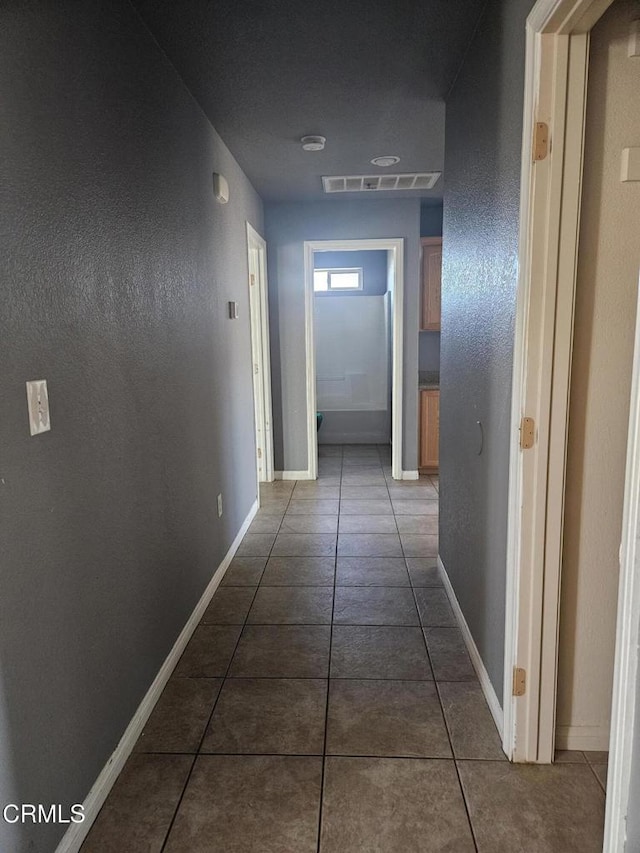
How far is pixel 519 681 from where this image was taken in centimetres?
161

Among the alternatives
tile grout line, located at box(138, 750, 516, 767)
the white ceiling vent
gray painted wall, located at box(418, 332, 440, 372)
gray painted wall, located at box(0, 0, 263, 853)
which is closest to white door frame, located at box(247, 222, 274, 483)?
the white ceiling vent

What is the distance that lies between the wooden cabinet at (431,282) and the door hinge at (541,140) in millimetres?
3511

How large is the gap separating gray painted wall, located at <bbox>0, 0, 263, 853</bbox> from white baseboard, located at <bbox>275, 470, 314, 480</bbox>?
2.46 meters

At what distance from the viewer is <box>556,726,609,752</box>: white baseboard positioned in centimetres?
168

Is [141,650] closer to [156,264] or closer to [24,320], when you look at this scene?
[24,320]

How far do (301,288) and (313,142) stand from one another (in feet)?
5.71

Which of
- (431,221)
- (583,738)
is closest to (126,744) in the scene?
(583,738)

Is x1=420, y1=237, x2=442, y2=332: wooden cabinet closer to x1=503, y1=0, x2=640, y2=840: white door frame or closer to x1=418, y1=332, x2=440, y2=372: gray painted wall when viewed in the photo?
x1=418, y1=332, x2=440, y2=372: gray painted wall

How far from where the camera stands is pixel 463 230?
2266 millimetres

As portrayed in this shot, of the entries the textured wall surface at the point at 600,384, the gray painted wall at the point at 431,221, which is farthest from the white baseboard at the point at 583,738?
the gray painted wall at the point at 431,221

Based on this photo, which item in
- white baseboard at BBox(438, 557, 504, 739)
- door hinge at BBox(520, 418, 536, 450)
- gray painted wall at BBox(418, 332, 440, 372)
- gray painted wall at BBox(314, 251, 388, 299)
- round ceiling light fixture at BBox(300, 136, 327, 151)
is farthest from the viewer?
gray painted wall at BBox(314, 251, 388, 299)

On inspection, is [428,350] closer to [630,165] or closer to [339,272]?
[339,272]
